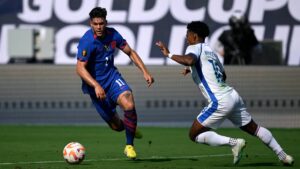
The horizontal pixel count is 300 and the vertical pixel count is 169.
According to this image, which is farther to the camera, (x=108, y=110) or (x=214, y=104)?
(x=108, y=110)

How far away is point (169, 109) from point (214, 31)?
550 centimetres

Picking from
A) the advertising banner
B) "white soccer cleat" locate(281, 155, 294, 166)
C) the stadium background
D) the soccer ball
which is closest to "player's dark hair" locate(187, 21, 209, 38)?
"white soccer cleat" locate(281, 155, 294, 166)

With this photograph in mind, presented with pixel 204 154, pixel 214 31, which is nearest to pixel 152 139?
pixel 204 154

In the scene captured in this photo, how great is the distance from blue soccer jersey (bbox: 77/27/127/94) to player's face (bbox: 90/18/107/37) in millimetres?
118

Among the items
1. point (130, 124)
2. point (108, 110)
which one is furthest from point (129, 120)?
point (108, 110)

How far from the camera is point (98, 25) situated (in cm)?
1461

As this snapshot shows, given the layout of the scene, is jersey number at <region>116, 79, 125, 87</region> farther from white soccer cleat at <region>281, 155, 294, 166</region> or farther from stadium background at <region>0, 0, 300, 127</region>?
stadium background at <region>0, 0, 300, 127</region>

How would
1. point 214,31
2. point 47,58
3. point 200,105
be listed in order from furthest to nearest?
point 214,31 < point 47,58 < point 200,105

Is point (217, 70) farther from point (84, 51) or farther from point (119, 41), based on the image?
point (84, 51)

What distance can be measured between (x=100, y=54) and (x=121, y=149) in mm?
2497

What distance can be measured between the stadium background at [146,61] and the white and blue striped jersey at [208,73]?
8647 mm

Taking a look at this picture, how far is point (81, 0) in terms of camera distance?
28625 mm

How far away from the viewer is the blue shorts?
1491cm

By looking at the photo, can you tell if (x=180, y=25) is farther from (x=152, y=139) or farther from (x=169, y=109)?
(x=152, y=139)
